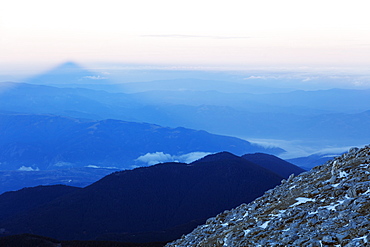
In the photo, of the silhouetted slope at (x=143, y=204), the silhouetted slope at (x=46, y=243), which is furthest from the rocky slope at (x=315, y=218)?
the silhouetted slope at (x=143, y=204)

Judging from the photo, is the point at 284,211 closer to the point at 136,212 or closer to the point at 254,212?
the point at 254,212

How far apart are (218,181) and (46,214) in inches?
2740

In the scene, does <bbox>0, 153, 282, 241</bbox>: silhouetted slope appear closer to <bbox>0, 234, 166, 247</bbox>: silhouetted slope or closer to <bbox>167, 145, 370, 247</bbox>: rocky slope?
<bbox>0, 234, 166, 247</bbox>: silhouetted slope

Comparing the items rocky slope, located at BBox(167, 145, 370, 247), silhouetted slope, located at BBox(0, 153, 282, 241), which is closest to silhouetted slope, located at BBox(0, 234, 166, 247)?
rocky slope, located at BBox(167, 145, 370, 247)

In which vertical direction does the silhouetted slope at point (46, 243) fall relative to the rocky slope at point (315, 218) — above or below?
below

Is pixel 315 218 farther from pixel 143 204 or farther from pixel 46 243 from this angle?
pixel 143 204

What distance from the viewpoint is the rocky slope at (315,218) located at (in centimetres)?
2370

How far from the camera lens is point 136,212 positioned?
580 ft

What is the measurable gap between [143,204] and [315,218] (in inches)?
6280

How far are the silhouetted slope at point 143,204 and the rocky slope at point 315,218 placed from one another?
120117mm

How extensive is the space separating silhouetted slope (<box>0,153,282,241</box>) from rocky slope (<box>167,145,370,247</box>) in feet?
394

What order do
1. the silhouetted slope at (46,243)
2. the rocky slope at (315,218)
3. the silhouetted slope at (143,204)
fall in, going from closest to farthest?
the rocky slope at (315,218)
the silhouetted slope at (46,243)
the silhouetted slope at (143,204)

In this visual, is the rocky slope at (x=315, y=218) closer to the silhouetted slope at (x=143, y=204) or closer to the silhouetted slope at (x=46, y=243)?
the silhouetted slope at (x=46, y=243)

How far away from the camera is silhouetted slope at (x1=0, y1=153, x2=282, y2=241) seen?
161 m
